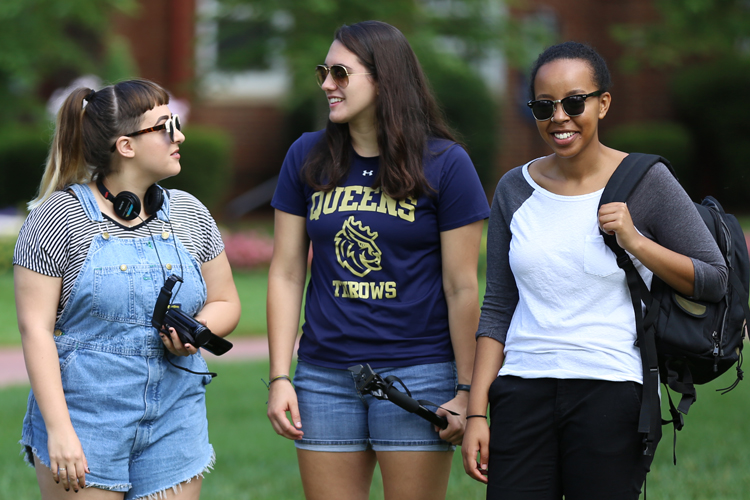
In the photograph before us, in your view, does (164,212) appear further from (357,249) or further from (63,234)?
(357,249)

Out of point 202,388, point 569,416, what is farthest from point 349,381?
point 569,416

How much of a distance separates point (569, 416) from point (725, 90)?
17.3m

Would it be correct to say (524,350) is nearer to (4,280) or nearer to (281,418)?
(281,418)

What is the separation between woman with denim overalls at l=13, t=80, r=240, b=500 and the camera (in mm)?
2715

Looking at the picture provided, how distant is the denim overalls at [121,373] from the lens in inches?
109

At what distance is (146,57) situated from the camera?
17.6 m

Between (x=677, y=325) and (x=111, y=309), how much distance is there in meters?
1.70

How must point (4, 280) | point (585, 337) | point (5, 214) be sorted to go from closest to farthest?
point (585, 337) → point (4, 280) → point (5, 214)

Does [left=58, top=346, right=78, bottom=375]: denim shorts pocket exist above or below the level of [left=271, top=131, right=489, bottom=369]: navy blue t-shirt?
below

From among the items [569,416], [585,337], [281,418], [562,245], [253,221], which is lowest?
[253,221]

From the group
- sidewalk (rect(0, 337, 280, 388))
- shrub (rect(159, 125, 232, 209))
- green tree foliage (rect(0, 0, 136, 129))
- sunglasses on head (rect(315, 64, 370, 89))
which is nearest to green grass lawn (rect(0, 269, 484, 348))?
sidewalk (rect(0, 337, 280, 388))

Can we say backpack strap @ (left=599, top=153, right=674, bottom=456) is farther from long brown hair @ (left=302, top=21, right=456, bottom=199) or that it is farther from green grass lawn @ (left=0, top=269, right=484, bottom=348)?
green grass lawn @ (left=0, top=269, right=484, bottom=348)

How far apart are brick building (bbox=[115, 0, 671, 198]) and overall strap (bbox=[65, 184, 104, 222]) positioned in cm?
1218

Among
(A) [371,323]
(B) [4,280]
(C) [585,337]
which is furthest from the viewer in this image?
(B) [4,280]
